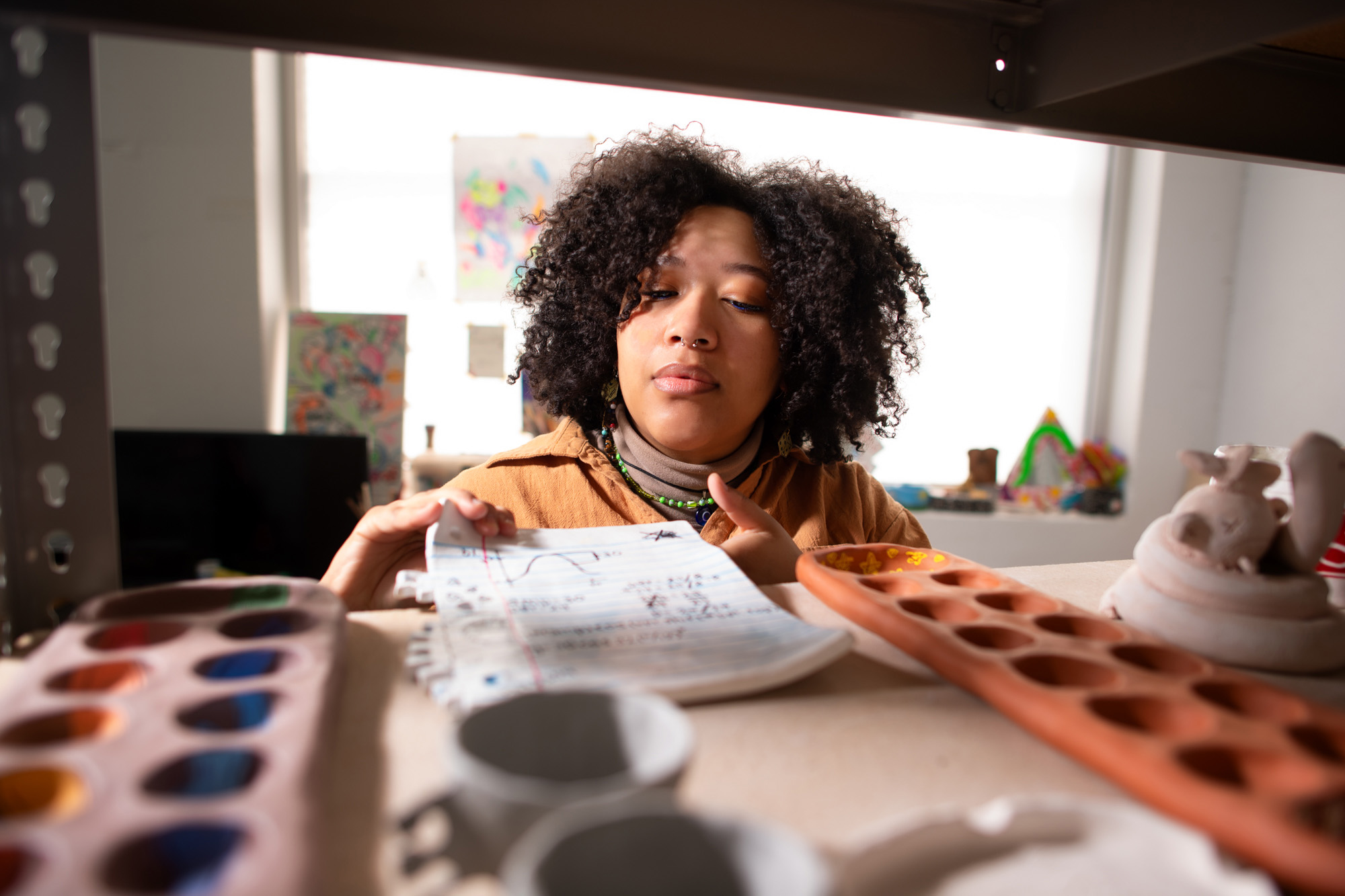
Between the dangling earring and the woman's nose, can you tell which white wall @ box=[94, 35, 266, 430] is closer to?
the dangling earring

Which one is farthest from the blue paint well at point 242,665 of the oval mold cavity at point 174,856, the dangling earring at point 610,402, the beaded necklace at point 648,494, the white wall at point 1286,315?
the white wall at point 1286,315

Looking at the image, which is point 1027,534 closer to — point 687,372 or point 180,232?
point 687,372

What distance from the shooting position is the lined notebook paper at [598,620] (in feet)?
1.24

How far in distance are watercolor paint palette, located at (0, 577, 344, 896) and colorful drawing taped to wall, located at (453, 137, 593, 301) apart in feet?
6.29

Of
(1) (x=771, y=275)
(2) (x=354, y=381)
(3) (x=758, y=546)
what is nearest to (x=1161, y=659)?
(3) (x=758, y=546)

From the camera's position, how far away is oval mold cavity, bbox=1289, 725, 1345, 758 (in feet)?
1.05

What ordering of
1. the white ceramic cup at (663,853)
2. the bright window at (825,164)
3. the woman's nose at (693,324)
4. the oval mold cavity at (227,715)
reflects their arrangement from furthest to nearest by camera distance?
1. the bright window at (825,164)
2. the woman's nose at (693,324)
3. the oval mold cavity at (227,715)
4. the white ceramic cup at (663,853)

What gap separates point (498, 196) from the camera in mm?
2213

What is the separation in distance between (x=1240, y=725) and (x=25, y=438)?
58cm

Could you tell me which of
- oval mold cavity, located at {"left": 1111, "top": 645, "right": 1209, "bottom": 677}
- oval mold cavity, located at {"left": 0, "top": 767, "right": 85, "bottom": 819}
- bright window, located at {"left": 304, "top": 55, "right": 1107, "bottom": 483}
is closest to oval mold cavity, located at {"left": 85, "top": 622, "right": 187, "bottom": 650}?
oval mold cavity, located at {"left": 0, "top": 767, "right": 85, "bottom": 819}

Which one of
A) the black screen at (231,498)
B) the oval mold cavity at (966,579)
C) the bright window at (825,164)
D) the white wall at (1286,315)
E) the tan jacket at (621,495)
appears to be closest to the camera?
the oval mold cavity at (966,579)

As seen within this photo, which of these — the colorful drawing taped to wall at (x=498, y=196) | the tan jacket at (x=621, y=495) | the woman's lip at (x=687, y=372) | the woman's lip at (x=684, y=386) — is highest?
the colorful drawing taped to wall at (x=498, y=196)

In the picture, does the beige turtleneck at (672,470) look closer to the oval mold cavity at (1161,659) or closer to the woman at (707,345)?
the woman at (707,345)

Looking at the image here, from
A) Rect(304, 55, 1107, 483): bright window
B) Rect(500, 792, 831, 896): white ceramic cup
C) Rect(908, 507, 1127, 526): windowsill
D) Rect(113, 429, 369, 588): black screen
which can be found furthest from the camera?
Rect(908, 507, 1127, 526): windowsill
